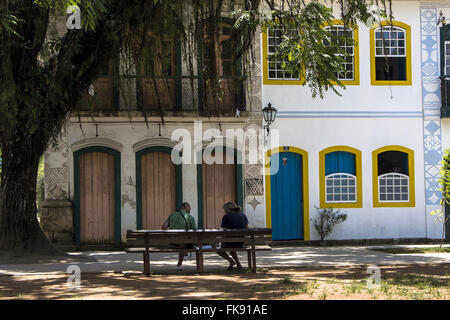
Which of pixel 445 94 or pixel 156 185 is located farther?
pixel 445 94

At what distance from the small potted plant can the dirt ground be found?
24.6ft

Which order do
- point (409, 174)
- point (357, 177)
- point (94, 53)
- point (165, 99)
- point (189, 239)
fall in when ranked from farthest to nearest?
point (409, 174) → point (357, 177) → point (165, 99) → point (94, 53) → point (189, 239)

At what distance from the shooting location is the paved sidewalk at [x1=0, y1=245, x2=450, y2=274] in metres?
13.8

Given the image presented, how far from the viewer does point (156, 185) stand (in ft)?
68.2

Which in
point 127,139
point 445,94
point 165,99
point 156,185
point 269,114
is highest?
point 445,94

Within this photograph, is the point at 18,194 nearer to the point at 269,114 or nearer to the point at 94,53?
the point at 94,53

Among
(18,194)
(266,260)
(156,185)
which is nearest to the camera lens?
(18,194)

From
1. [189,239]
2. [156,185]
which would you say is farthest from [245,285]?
[156,185]

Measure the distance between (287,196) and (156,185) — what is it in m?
3.73

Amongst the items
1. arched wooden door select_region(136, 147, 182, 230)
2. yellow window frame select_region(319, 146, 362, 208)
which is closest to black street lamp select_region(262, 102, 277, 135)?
yellow window frame select_region(319, 146, 362, 208)

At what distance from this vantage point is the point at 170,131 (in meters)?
20.6

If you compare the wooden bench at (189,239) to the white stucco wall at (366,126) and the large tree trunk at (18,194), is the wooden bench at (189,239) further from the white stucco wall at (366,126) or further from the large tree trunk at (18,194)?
the white stucco wall at (366,126)

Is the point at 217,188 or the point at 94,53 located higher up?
the point at 94,53

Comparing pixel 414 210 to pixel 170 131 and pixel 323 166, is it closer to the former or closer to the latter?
pixel 323 166
